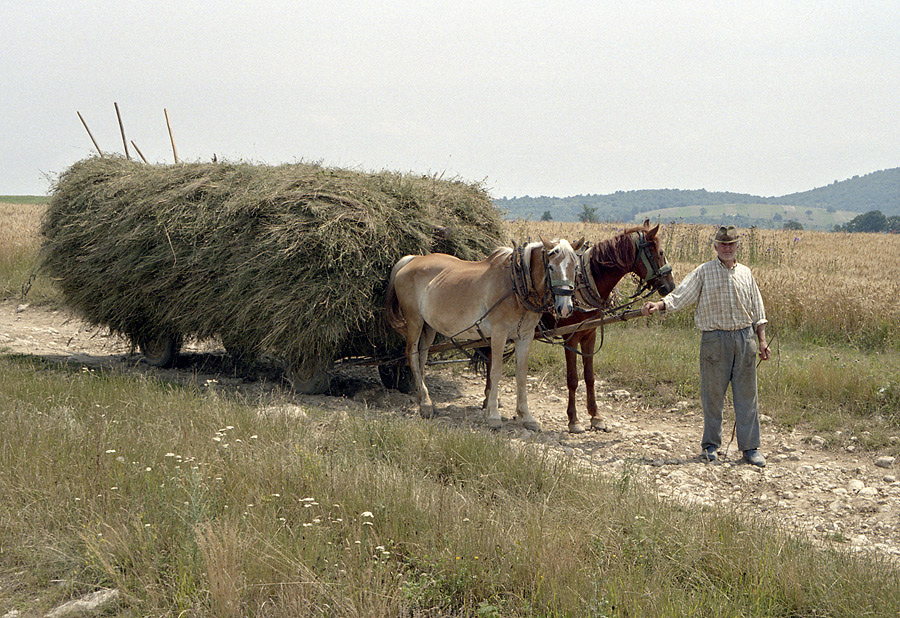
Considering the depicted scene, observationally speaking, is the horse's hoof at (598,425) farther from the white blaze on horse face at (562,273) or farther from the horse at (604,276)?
the white blaze on horse face at (562,273)

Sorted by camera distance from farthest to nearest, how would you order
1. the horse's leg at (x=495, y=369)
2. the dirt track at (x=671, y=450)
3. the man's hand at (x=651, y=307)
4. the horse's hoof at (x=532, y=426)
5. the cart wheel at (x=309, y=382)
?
1. the cart wheel at (x=309, y=382)
2. the horse's hoof at (x=532, y=426)
3. the horse's leg at (x=495, y=369)
4. the man's hand at (x=651, y=307)
5. the dirt track at (x=671, y=450)

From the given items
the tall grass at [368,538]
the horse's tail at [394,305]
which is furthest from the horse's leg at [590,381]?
the tall grass at [368,538]

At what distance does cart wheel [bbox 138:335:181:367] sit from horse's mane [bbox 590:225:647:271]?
5.91 meters

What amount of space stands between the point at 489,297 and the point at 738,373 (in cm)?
253

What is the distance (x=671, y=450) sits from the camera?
7297 mm

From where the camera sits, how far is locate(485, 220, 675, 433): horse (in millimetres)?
7285

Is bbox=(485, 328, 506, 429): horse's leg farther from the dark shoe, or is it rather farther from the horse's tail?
the dark shoe

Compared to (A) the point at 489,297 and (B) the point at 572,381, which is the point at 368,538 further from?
(B) the point at 572,381

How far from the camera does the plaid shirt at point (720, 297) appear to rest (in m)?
6.66

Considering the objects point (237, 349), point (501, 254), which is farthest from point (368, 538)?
point (237, 349)

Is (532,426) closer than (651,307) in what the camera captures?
No

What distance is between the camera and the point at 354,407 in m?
8.28

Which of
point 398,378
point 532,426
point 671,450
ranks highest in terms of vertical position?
point 398,378

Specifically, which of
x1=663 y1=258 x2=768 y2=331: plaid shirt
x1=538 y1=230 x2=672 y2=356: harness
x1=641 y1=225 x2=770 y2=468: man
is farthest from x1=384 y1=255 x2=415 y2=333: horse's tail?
x1=663 y1=258 x2=768 y2=331: plaid shirt
